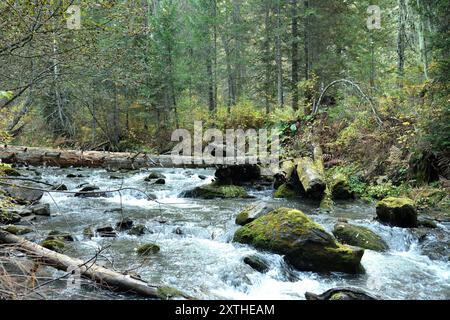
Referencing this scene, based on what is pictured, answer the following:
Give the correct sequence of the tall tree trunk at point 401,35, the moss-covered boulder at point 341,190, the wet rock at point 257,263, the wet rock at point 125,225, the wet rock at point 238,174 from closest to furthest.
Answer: the wet rock at point 257,263 < the wet rock at point 125,225 < the moss-covered boulder at point 341,190 < the tall tree trunk at point 401,35 < the wet rock at point 238,174

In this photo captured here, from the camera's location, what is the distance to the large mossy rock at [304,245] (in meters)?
6.74

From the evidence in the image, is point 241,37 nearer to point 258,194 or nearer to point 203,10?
point 203,10

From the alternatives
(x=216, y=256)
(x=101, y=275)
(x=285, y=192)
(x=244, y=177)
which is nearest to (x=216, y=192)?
(x=244, y=177)

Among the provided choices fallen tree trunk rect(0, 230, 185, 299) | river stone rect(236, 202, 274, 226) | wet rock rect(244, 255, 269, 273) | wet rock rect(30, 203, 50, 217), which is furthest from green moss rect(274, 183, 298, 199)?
fallen tree trunk rect(0, 230, 185, 299)

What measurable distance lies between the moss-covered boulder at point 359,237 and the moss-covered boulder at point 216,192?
5.19 m

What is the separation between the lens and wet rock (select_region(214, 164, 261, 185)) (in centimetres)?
1409

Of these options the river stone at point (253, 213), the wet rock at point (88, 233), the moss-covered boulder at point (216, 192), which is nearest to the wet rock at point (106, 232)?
the wet rock at point (88, 233)

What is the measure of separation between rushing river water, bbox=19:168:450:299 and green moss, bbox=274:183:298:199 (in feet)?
1.70

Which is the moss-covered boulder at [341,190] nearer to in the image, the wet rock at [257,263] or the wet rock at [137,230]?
the wet rock at [257,263]

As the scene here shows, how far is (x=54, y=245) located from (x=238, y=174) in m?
8.44

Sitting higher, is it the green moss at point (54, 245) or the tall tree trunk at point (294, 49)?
the tall tree trunk at point (294, 49)

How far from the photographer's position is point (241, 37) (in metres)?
27.5

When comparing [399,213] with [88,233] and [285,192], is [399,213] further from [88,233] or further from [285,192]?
[88,233]

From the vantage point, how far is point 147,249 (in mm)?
7578
